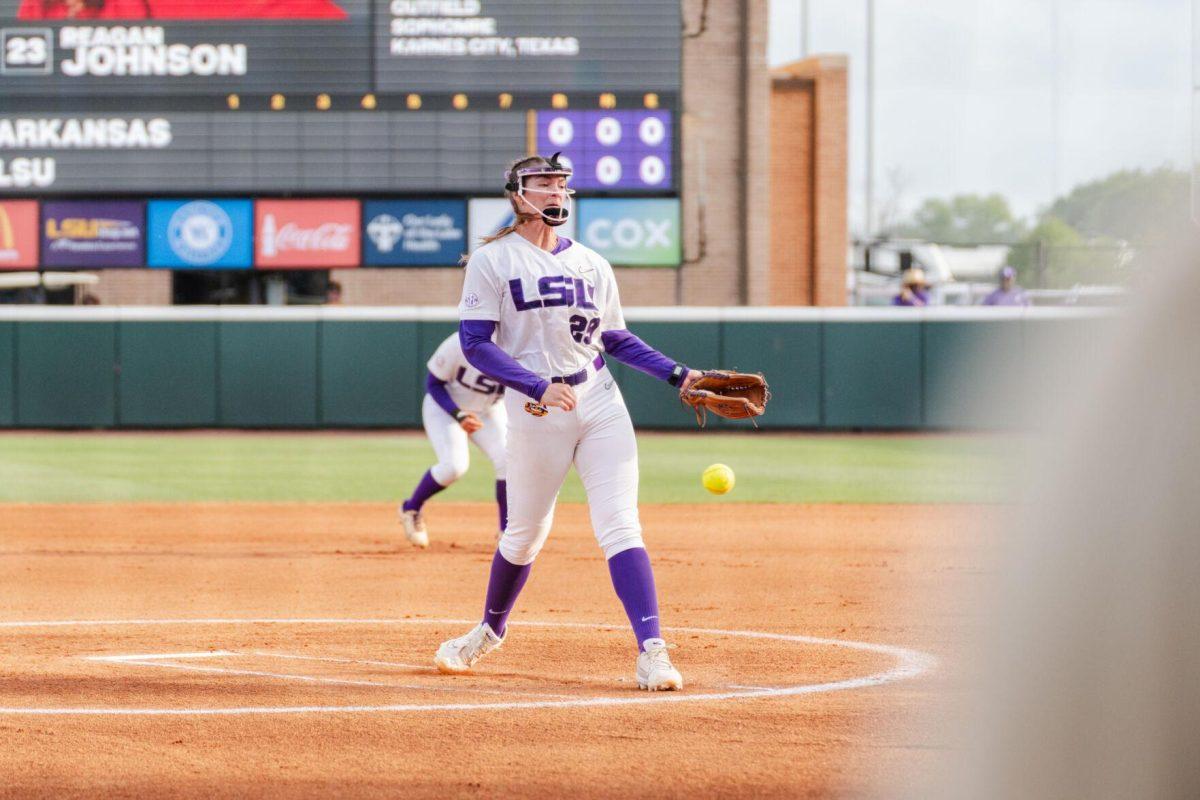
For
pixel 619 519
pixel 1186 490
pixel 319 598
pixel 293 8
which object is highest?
pixel 293 8

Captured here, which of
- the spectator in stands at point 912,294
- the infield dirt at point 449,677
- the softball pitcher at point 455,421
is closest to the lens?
the infield dirt at point 449,677

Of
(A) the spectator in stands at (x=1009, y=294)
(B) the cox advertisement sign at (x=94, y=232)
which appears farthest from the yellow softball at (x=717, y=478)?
(A) the spectator in stands at (x=1009, y=294)

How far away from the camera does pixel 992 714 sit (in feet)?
4.46

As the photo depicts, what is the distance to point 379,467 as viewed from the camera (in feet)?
58.2

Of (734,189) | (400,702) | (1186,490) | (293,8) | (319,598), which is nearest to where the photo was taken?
(1186,490)

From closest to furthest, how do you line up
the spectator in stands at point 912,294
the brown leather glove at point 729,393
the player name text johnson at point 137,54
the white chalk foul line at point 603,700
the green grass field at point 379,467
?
1. the white chalk foul line at point 603,700
2. the brown leather glove at point 729,393
3. the green grass field at point 379,467
4. the player name text johnson at point 137,54
5. the spectator in stands at point 912,294

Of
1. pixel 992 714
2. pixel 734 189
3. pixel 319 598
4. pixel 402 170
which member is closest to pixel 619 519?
pixel 319 598

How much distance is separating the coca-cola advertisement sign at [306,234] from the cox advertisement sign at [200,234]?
182mm

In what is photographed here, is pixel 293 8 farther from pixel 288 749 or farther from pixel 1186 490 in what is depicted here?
pixel 1186 490

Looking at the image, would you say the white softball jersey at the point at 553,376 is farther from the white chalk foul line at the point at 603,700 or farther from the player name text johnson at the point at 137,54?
the player name text johnson at the point at 137,54

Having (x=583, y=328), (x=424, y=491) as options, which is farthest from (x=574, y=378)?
(x=424, y=491)

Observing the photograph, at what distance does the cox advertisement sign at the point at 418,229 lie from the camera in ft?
67.7

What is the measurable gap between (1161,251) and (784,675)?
4689mm

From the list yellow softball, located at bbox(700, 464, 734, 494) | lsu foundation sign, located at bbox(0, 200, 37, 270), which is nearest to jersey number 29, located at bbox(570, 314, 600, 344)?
yellow softball, located at bbox(700, 464, 734, 494)
